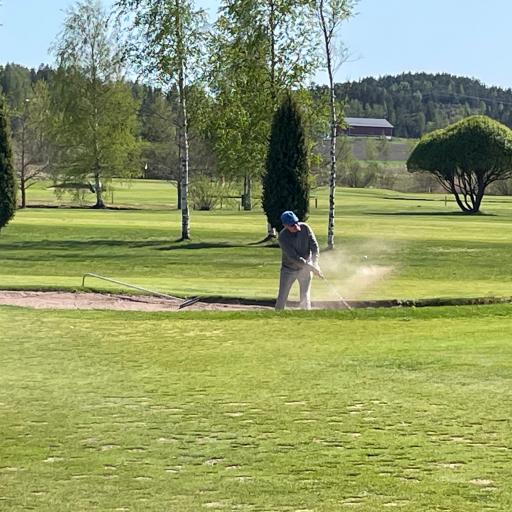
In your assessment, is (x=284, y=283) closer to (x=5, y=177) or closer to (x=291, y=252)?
(x=291, y=252)

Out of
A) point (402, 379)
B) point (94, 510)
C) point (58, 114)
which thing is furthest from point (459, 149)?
point (94, 510)

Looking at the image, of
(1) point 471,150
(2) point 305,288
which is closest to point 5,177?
(2) point 305,288

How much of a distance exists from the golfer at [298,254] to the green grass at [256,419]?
2.57 meters

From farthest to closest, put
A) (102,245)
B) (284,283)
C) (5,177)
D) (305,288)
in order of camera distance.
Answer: (102,245) < (5,177) < (284,283) < (305,288)

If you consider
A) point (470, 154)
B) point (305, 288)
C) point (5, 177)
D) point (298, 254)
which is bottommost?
point (305, 288)

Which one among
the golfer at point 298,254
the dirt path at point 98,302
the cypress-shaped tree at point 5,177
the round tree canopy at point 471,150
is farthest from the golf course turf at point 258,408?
the round tree canopy at point 471,150

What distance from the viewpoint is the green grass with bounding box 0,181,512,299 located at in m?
23.9

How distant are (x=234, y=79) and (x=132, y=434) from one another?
3713 cm

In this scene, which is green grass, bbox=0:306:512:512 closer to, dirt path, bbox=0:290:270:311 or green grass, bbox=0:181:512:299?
dirt path, bbox=0:290:270:311

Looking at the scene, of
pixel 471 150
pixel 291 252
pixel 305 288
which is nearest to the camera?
pixel 291 252

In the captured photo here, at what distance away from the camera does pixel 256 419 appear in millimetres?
8391

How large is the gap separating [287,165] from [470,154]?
126 feet

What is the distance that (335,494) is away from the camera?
6.07m

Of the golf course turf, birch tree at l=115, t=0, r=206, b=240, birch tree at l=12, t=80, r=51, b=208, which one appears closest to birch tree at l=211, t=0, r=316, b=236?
birch tree at l=115, t=0, r=206, b=240
